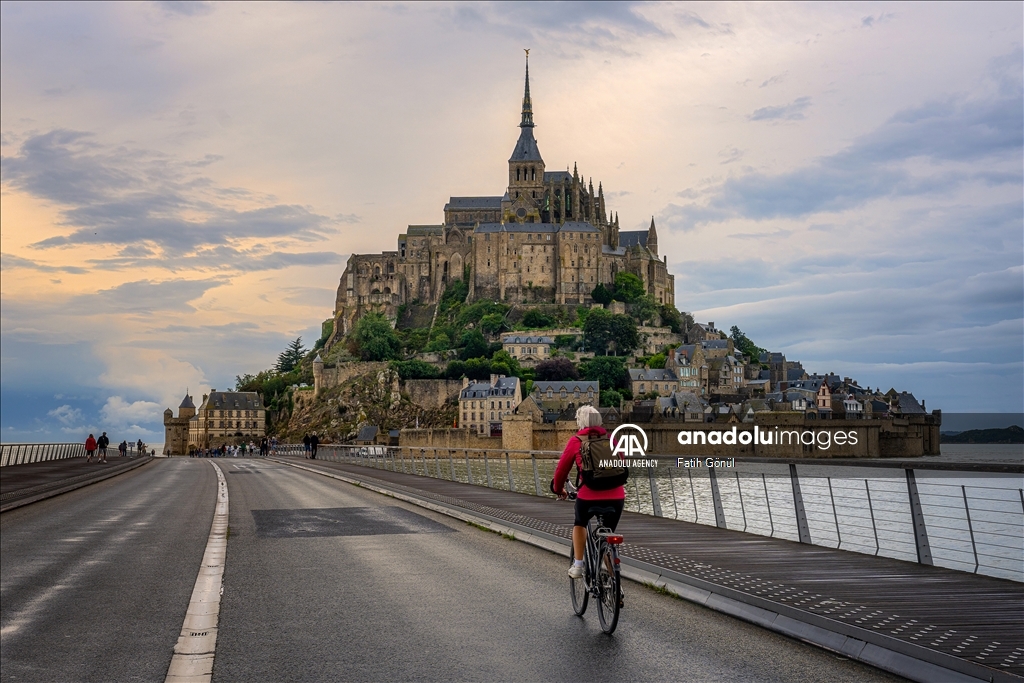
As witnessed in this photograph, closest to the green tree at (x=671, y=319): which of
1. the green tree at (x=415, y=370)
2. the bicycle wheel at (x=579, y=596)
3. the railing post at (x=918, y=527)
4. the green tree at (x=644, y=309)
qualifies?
the green tree at (x=644, y=309)

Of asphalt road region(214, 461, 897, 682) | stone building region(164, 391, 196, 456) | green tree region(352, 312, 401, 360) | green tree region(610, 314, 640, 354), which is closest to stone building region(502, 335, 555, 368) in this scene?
green tree region(610, 314, 640, 354)

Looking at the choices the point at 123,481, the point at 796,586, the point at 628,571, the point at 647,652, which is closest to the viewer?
the point at 647,652

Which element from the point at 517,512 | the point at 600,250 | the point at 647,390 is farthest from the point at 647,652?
the point at 600,250

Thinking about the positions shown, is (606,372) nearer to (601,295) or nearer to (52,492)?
(601,295)

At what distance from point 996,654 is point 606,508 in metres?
2.90

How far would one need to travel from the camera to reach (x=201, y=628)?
26.9 ft

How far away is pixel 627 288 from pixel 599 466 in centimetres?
13317

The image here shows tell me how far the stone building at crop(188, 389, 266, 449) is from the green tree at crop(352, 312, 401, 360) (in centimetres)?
1704

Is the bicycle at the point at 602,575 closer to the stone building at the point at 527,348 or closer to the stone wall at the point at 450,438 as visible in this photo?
the stone wall at the point at 450,438

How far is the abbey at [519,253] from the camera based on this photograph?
14012cm

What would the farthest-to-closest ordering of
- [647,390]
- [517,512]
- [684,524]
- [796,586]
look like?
1. [647,390]
2. [517,512]
3. [684,524]
4. [796,586]

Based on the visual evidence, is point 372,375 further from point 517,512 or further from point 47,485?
point 517,512

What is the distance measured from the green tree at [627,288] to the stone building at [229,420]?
2057 inches

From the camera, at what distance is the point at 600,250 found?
141500 millimetres
